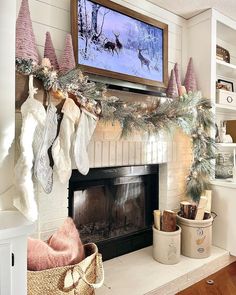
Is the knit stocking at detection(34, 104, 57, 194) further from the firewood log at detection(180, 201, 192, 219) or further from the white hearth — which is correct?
the firewood log at detection(180, 201, 192, 219)

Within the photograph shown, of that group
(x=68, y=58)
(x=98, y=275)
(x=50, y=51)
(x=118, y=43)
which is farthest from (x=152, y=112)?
(x=98, y=275)

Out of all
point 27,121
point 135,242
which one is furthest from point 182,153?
point 27,121

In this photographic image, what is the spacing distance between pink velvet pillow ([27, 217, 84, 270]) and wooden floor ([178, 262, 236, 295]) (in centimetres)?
87

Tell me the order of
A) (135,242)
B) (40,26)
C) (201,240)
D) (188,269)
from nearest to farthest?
(40,26), (188,269), (201,240), (135,242)

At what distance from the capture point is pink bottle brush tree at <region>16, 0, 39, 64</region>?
1.41m

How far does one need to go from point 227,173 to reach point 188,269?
3.38ft

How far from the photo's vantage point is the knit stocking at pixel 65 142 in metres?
1.41

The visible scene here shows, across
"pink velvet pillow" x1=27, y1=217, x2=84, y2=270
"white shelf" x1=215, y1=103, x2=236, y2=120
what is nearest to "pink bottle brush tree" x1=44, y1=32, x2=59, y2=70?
"pink velvet pillow" x1=27, y1=217, x2=84, y2=270

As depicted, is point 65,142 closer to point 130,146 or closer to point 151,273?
point 130,146

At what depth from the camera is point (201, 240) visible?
6.49 ft

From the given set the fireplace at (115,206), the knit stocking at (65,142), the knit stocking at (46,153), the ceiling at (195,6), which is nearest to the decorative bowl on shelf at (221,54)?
the ceiling at (195,6)

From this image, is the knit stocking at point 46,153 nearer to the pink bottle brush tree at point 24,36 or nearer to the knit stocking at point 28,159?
the knit stocking at point 28,159

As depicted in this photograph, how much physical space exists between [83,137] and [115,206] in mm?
850

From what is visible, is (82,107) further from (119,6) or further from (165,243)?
(165,243)
